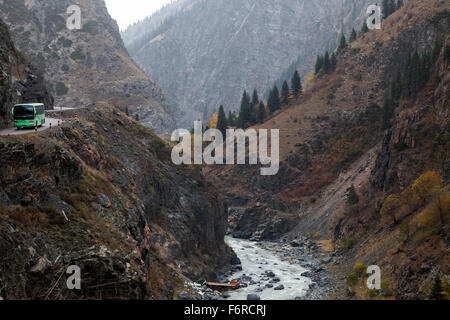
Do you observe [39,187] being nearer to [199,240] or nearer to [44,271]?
[44,271]

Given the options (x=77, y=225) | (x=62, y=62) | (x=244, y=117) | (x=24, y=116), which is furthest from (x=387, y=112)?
(x=62, y=62)

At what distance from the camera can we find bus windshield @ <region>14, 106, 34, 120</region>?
128 ft

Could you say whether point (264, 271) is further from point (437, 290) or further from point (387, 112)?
point (387, 112)

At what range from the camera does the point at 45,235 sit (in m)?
28.9

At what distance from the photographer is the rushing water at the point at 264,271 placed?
57.7 m

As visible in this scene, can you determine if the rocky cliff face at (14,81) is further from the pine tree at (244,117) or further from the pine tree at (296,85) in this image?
the pine tree at (296,85)

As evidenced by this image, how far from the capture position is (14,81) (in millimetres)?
49000

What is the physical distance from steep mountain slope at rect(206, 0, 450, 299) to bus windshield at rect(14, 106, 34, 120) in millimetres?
37555

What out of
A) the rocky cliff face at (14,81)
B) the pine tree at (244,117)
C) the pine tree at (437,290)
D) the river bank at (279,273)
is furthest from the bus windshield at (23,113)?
the pine tree at (244,117)

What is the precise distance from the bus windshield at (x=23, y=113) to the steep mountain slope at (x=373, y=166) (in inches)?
1479

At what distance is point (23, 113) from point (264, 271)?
148 feet

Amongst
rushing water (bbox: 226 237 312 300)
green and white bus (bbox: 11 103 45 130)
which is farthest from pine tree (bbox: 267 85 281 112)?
green and white bus (bbox: 11 103 45 130)

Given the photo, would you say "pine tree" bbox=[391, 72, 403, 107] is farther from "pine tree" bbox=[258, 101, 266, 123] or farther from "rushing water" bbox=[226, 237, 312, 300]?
"rushing water" bbox=[226, 237, 312, 300]

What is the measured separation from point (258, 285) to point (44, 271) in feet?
131
